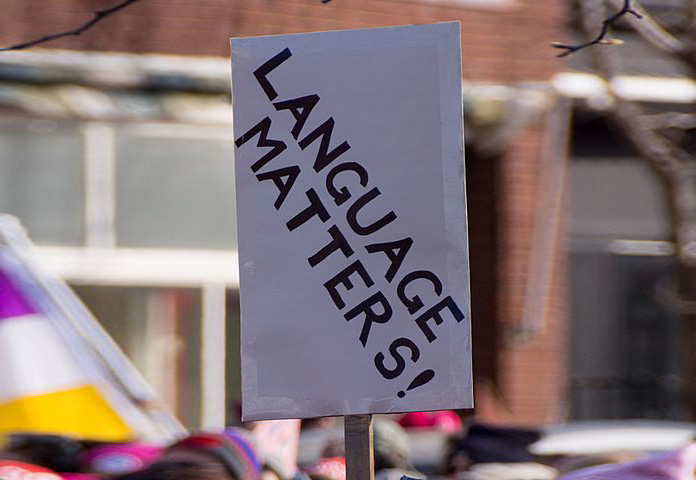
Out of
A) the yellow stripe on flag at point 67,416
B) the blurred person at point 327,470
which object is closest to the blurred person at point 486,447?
the blurred person at point 327,470

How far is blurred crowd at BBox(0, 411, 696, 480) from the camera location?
12.2 ft

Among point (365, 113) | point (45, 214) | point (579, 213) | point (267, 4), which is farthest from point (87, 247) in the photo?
point (365, 113)

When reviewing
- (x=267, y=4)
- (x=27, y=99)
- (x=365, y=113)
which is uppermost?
(x=267, y=4)

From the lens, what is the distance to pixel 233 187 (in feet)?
32.2

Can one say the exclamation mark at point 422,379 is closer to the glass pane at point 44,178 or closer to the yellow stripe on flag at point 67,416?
the yellow stripe on flag at point 67,416

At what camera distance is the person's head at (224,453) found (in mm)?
4062

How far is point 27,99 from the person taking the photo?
9219 millimetres

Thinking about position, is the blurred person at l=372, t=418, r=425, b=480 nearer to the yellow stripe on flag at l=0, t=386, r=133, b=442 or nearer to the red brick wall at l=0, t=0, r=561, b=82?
the yellow stripe on flag at l=0, t=386, r=133, b=442

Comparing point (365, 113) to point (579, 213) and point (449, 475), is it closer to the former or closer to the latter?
point (449, 475)

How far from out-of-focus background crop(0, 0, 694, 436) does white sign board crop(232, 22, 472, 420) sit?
16.9 ft

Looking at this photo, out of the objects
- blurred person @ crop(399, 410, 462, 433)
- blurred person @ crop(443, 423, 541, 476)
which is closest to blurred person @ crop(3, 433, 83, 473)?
blurred person @ crop(443, 423, 541, 476)

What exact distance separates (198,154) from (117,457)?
5.27m

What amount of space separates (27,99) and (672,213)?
4.01 metres

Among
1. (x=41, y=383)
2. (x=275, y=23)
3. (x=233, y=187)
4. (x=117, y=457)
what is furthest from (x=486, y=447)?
(x=275, y=23)
